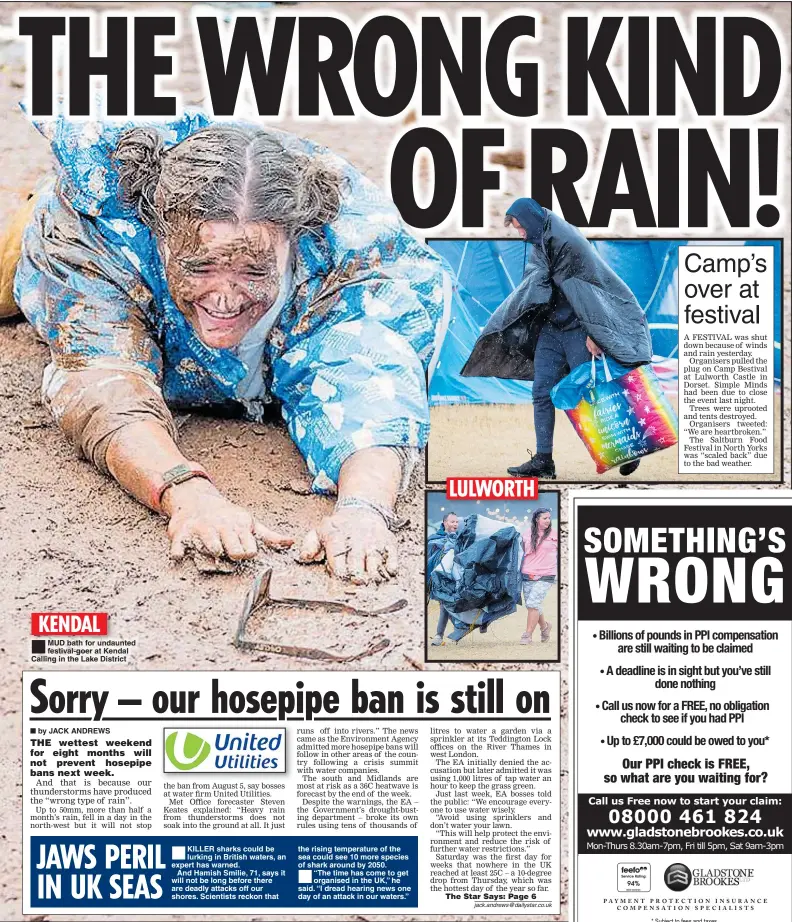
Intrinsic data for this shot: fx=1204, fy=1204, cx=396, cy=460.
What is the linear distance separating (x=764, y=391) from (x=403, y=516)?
0.89m

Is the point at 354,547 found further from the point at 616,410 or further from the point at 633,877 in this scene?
the point at 633,877

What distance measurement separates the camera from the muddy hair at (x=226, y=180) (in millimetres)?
2650

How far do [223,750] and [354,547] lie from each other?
55cm

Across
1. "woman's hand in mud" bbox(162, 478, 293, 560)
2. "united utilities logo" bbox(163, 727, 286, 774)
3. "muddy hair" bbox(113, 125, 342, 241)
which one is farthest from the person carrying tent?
"united utilities logo" bbox(163, 727, 286, 774)

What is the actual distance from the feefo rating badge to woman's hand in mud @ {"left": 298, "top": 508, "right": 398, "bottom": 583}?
0.86m

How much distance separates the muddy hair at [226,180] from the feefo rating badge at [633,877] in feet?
5.31

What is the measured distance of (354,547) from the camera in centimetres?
268

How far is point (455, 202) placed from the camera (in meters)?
2.80

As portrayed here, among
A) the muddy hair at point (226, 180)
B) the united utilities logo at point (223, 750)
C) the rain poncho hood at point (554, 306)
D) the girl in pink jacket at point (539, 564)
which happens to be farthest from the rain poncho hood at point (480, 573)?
the muddy hair at point (226, 180)

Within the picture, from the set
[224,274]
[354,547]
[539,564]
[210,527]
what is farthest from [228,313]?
[539,564]

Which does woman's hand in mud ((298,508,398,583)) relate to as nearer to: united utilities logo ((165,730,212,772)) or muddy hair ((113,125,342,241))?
united utilities logo ((165,730,212,772))

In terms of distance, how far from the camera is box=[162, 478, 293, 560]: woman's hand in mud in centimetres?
266

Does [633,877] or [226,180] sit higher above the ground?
[226,180]

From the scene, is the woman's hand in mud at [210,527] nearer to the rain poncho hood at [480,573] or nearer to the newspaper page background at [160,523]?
the newspaper page background at [160,523]
